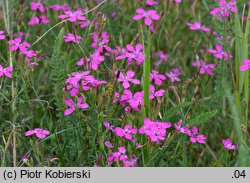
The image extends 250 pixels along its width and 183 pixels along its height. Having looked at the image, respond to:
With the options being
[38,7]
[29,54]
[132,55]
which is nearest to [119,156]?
[132,55]

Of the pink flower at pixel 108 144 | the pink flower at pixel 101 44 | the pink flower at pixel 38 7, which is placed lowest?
the pink flower at pixel 108 144

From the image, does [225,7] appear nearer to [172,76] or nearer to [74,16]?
[172,76]

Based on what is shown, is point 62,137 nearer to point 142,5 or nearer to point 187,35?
point 142,5

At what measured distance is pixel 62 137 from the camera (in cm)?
171

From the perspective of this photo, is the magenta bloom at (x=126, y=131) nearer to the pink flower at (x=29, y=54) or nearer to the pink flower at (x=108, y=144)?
the pink flower at (x=108, y=144)

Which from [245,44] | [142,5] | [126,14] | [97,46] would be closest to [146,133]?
[97,46]

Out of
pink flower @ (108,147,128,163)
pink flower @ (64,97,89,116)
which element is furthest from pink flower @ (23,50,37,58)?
pink flower @ (108,147,128,163)

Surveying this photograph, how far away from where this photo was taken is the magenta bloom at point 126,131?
153cm

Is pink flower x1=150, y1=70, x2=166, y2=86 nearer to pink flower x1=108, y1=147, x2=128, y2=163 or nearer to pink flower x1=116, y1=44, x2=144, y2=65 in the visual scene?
pink flower x1=116, y1=44, x2=144, y2=65

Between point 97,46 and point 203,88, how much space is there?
1.44 feet

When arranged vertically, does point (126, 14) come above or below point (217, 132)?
above

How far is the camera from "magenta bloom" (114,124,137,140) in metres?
1.53

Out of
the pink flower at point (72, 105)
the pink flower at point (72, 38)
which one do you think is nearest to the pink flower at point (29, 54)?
the pink flower at point (72, 38)

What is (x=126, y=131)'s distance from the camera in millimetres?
1545
